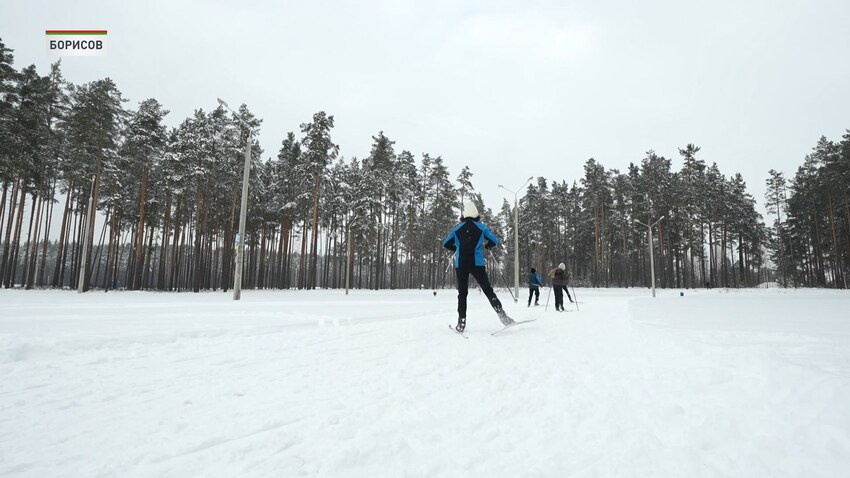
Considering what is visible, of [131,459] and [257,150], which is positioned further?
[257,150]

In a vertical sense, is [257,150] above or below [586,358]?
above

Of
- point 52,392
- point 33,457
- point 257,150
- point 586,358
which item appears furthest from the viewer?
point 257,150

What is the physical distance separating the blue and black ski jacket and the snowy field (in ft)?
6.69

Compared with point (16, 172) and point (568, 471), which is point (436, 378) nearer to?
point (568, 471)

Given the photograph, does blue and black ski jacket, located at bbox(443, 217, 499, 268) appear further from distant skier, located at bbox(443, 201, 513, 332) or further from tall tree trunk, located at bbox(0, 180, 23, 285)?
tall tree trunk, located at bbox(0, 180, 23, 285)

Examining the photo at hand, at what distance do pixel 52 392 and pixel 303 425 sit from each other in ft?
6.74

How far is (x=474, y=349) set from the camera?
4.84m

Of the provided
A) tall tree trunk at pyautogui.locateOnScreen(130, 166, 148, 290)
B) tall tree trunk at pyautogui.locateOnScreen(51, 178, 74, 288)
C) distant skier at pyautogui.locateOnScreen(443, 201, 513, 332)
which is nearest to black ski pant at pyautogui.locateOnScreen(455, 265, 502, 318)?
distant skier at pyautogui.locateOnScreen(443, 201, 513, 332)

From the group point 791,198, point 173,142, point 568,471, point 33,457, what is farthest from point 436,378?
point 791,198

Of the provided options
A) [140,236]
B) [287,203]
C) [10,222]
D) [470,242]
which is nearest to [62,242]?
[10,222]

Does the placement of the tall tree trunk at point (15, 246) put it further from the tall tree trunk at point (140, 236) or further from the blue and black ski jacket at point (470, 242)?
the blue and black ski jacket at point (470, 242)

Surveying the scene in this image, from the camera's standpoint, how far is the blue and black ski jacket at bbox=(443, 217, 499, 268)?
6438 mm

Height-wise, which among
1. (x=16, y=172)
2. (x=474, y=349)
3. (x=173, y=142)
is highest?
(x=173, y=142)

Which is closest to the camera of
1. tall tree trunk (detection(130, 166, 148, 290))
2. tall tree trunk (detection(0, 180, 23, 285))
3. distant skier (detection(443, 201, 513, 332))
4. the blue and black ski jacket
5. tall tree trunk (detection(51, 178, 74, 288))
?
distant skier (detection(443, 201, 513, 332))
